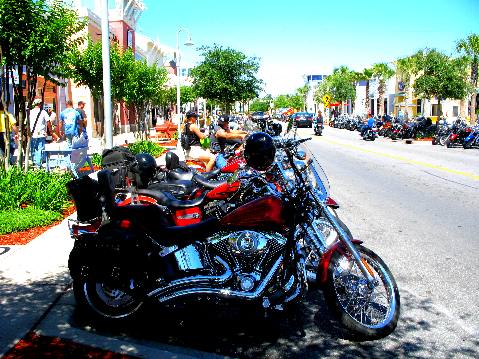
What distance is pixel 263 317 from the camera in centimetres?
428

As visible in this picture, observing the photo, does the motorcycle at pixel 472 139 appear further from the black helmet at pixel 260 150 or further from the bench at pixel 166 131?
the black helmet at pixel 260 150

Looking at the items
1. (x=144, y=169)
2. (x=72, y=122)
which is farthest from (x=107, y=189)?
(x=72, y=122)

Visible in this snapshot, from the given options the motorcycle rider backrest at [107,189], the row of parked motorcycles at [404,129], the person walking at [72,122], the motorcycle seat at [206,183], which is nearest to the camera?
the motorcycle rider backrest at [107,189]

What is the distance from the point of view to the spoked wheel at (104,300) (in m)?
4.16

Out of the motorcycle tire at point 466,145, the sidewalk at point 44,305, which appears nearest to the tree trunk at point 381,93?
the motorcycle tire at point 466,145

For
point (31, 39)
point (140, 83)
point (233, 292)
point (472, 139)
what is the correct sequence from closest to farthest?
point (233, 292)
point (31, 39)
point (140, 83)
point (472, 139)

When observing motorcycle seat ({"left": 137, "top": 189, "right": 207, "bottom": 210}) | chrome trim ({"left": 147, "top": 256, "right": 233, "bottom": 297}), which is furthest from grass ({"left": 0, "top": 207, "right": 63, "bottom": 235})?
chrome trim ({"left": 147, "top": 256, "right": 233, "bottom": 297})

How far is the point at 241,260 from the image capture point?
394 cm

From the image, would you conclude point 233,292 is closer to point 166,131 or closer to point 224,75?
point 166,131

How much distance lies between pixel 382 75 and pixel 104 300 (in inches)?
2634

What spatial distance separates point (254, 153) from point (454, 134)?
2276 cm

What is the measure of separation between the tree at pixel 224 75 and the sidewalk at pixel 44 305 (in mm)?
29308

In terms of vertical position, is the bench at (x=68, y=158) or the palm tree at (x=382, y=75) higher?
the palm tree at (x=382, y=75)

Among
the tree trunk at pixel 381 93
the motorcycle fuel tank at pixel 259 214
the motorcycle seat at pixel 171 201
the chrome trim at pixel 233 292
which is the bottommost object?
the chrome trim at pixel 233 292
